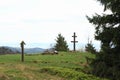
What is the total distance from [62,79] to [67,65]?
456 centimetres

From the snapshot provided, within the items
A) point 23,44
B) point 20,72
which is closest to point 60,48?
point 23,44

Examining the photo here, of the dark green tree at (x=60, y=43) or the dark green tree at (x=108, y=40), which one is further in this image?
the dark green tree at (x=60, y=43)

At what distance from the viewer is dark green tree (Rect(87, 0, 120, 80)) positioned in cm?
1942

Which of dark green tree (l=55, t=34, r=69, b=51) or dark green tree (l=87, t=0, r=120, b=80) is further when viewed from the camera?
dark green tree (l=55, t=34, r=69, b=51)

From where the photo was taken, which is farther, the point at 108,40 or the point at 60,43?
the point at 60,43

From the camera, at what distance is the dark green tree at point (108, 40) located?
19.4 m

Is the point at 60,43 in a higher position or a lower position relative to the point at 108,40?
higher

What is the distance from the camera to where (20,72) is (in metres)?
21.4

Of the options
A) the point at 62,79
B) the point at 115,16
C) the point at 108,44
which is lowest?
the point at 62,79

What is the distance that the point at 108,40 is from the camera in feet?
65.5

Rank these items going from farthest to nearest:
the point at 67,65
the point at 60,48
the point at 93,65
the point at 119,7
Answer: the point at 60,48 < the point at 67,65 < the point at 93,65 < the point at 119,7

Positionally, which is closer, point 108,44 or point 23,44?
point 108,44

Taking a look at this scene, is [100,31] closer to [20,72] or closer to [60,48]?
[20,72]

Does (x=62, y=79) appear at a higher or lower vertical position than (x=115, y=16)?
lower
